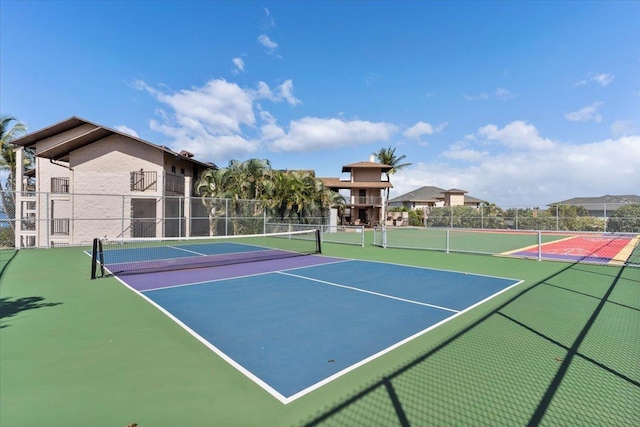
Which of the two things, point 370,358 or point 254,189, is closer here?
point 370,358

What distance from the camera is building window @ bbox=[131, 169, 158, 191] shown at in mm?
24406

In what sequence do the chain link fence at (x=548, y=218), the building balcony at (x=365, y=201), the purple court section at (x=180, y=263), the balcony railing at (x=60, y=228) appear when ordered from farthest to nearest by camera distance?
1. the building balcony at (x=365, y=201)
2. the chain link fence at (x=548, y=218)
3. the balcony railing at (x=60, y=228)
4. the purple court section at (x=180, y=263)

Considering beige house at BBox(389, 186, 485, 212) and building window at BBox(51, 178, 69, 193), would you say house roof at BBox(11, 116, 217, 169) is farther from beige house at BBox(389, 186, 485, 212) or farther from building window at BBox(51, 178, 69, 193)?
beige house at BBox(389, 186, 485, 212)

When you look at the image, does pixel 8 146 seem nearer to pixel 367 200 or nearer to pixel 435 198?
pixel 367 200

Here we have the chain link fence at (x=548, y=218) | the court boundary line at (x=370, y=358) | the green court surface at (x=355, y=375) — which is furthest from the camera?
the chain link fence at (x=548, y=218)

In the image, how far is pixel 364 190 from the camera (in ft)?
168

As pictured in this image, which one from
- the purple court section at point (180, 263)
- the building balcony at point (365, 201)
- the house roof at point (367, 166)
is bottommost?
the purple court section at point (180, 263)

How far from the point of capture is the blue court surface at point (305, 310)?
4504mm

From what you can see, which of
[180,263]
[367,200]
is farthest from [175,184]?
[367,200]

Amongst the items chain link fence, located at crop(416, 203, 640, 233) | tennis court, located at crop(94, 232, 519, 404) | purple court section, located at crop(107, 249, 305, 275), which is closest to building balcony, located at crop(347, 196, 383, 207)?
chain link fence, located at crop(416, 203, 640, 233)

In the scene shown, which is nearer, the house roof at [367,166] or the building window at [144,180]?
the building window at [144,180]

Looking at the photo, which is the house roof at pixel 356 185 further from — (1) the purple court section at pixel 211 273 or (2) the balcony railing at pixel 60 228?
(1) the purple court section at pixel 211 273

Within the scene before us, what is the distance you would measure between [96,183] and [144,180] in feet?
10.2

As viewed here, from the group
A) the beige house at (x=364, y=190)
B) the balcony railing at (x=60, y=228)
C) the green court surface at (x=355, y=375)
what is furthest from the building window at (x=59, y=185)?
the beige house at (x=364, y=190)
